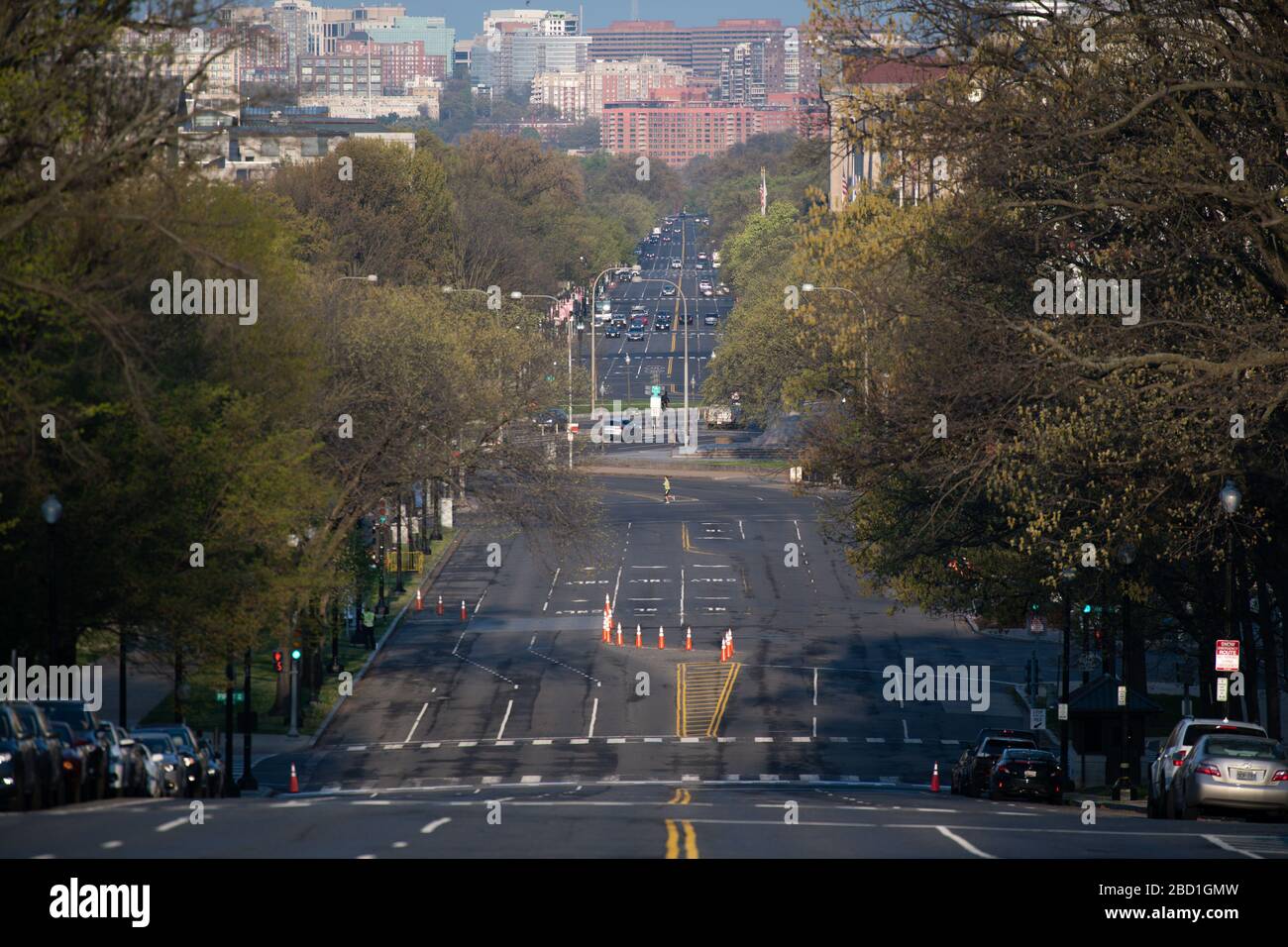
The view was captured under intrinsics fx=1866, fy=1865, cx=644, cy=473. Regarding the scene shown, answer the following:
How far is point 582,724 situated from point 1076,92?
24571 mm

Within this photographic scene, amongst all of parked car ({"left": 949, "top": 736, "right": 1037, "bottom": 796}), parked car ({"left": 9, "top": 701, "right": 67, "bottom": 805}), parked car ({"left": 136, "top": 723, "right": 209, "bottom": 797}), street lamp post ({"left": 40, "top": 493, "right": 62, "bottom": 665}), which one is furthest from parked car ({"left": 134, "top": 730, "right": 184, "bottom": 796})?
parked car ({"left": 949, "top": 736, "right": 1037, "bottom": 796})

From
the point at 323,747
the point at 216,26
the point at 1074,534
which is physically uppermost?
the point at 216,26

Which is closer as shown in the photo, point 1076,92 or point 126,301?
point 1076,92

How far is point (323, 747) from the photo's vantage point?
45.9 metres

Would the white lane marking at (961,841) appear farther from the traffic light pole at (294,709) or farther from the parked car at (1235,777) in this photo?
the traffic light pole at (294,709)

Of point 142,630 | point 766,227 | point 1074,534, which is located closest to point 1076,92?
point 1074,534

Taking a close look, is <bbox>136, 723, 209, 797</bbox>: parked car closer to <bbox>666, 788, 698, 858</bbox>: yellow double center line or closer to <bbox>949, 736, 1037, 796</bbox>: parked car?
<bbox>666, 788, 698, 858</bbox>: yellow double center line

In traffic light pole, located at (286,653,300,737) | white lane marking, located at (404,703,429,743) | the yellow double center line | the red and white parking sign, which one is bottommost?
white lane marking, located at (404,703,429,743)

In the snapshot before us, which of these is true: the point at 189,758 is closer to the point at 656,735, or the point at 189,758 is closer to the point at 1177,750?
the point at 1177,750

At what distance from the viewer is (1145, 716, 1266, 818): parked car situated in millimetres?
27250

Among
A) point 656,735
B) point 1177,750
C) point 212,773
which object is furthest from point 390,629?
point 1177,750

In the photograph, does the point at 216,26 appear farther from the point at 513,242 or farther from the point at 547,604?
the point at 513,242

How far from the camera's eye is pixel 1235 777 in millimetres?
25016

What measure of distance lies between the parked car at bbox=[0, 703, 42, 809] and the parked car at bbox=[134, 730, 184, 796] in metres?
5.96
